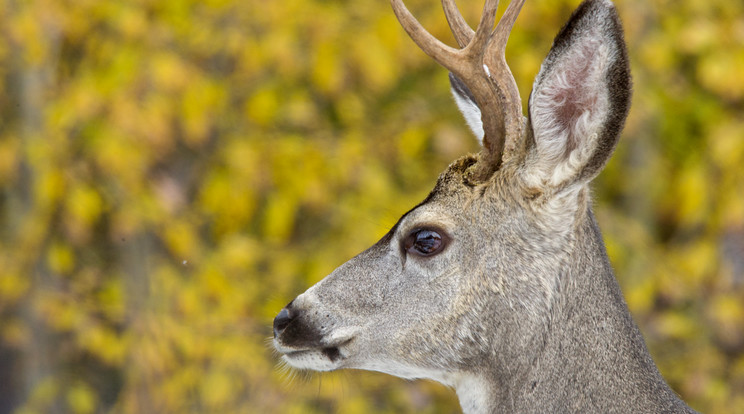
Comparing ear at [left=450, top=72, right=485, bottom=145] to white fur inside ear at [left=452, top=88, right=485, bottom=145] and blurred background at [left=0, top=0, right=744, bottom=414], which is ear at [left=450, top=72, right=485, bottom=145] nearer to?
white fur inside ear at [left=452, top=88, right=485, bottom=145]

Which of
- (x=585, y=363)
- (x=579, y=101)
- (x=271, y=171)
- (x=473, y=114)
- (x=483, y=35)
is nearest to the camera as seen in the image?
(x=579, y=101)

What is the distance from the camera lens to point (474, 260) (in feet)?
9.22

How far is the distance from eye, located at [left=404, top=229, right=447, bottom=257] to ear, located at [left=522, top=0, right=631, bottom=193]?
1.09 feet

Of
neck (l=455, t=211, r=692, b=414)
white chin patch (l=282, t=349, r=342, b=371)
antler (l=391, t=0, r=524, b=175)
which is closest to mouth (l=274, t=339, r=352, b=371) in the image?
white chin patch (l=282, t=349, r=342, b=371)

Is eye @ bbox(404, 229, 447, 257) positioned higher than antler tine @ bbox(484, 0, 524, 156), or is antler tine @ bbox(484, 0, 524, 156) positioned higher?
antler tine @ bbox(484, 0, 524, 156)

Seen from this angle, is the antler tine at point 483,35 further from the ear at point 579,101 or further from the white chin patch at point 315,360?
the white chin patch at point 315,360

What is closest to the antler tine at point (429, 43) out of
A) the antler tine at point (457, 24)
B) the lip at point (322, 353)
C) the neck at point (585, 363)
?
the antler tine at point (457, 24)

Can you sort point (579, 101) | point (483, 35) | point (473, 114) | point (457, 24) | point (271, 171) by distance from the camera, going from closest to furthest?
point (579, 101) → point (483, 35) → point (457, 24) → point (473, 114) → point (271, 171)

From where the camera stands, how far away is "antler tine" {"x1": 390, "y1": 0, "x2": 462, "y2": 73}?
285 cm

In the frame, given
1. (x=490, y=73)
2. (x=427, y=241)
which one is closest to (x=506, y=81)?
(x=490, y=73)

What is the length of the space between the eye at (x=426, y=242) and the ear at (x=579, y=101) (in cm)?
33

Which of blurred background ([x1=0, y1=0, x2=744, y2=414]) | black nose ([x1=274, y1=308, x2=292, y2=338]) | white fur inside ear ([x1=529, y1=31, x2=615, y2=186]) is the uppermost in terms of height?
blurred background ([x1=0, y1=0, x2=744, y2=414])

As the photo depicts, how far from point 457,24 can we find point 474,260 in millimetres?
848

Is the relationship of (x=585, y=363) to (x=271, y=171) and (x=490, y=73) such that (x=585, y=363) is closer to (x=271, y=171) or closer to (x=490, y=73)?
(x=490, y=73)
